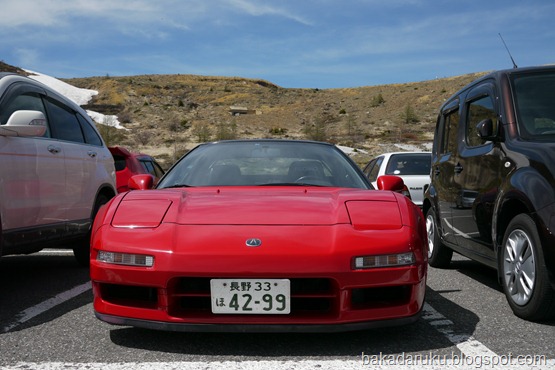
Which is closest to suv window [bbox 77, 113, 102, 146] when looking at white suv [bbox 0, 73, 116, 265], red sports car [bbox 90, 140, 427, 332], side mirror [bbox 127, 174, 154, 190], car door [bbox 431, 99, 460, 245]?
white suv [bbox 0, 73, 116, 265]

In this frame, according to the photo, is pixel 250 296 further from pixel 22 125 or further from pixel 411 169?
pixel 411 169

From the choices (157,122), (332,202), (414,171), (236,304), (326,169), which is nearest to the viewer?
(236,304)

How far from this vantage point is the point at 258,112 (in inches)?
2621

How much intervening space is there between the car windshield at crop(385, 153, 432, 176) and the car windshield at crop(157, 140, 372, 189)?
266 inches

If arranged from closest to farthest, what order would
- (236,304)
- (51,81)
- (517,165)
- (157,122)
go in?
(236,304)
(517,165)
(157,122)
(51,81)

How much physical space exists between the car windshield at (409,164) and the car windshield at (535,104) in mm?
6515

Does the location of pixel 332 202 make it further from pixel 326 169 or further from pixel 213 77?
pixel 213 77

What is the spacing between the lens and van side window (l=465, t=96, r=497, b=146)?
508 cm

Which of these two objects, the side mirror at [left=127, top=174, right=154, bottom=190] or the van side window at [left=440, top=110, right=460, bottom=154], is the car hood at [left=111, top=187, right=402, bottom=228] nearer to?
the side mirror at [left=127, top=174, right=154, bottom=190]

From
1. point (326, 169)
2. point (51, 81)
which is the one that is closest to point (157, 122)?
point (51, 81)

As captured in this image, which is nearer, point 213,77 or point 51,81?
point 51,81

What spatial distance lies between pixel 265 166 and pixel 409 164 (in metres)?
7.64

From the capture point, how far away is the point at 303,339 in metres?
3.50

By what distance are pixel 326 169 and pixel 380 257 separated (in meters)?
1.46
